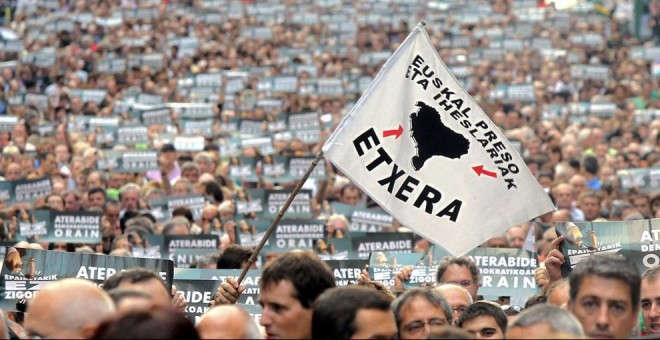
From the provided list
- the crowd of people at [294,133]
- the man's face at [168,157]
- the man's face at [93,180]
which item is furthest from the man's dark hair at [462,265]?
the man's face at [168,157]

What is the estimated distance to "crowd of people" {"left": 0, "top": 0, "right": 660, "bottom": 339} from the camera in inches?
279

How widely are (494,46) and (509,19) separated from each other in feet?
16.5

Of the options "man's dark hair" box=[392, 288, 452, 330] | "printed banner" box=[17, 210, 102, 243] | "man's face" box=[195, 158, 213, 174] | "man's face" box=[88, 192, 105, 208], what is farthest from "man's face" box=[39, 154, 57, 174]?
"man's dark hair" box=[392, 288, 452, 330]

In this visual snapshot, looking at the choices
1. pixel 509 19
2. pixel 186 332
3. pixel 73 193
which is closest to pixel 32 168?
pixel 73 193

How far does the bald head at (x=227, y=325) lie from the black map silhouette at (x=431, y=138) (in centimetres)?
313

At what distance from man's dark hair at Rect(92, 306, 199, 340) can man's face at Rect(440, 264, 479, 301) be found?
15.7ft

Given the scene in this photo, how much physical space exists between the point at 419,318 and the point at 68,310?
84.7 inches

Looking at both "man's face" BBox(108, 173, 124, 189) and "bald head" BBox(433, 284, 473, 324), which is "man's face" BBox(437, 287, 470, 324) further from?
"man's face" BBox(108, 173, 124, 189)

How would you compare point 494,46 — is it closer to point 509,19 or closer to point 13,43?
point 509,19

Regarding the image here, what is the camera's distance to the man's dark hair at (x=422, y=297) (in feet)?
26.2

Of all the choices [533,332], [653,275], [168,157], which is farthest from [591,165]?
[533,332]

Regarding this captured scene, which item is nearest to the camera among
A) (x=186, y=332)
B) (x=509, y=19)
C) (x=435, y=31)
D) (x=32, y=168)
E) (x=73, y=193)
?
(x=186, y=332)

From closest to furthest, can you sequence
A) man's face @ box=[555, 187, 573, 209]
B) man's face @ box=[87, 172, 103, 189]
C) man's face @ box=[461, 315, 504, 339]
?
man's face @ box=[461, 315, 504, 339], man's face @ box=[555, 187, 573, 209], man's face @ box=[87, 172, 103, 189]

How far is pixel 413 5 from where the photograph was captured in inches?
1694
